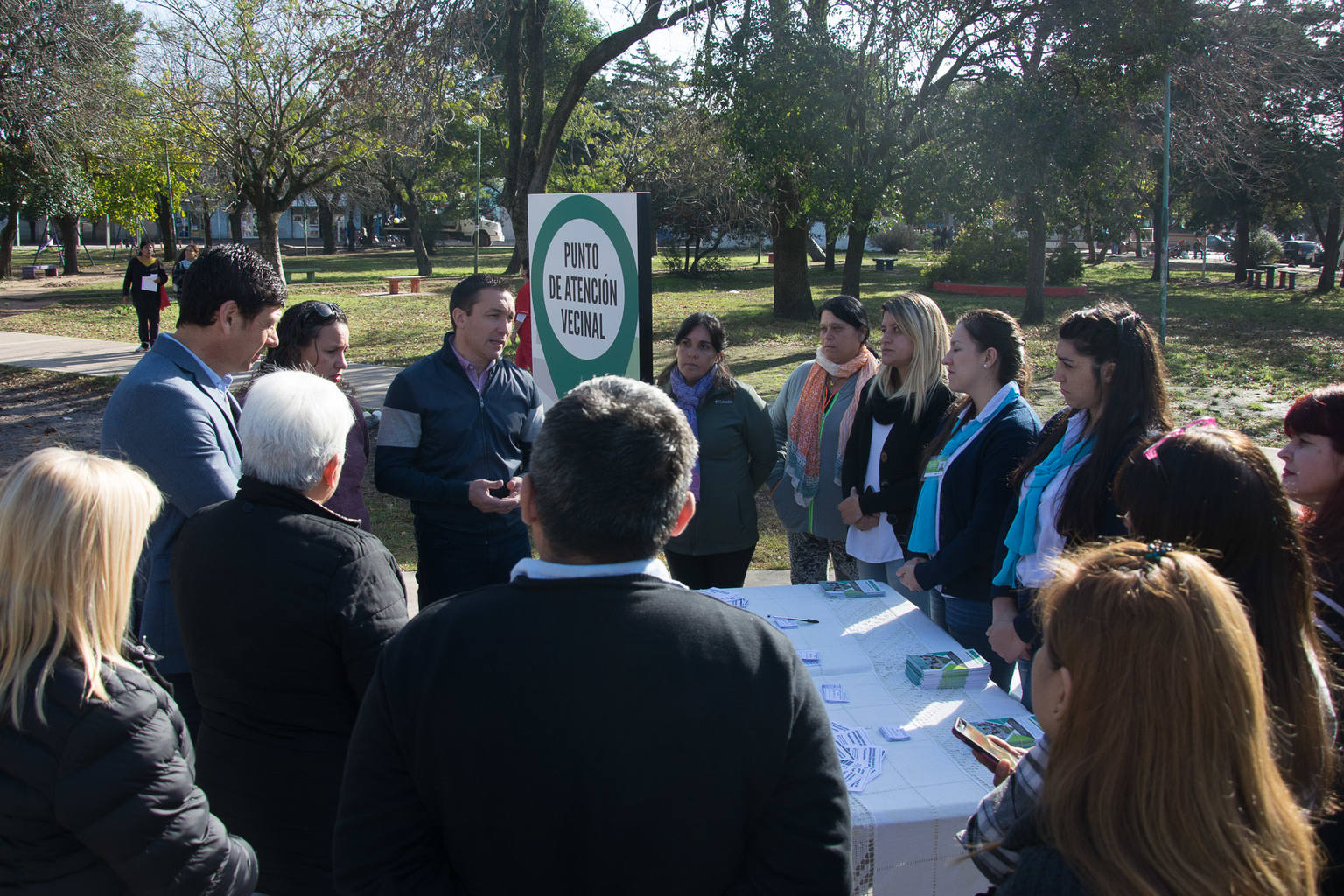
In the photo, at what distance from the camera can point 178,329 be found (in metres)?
2.88

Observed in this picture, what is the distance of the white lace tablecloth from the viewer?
2184mm

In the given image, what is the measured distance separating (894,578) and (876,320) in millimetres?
16002

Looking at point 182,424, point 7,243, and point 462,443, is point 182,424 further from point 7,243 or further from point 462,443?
point 7,243

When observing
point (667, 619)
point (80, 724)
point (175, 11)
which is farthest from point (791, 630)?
point (175, 11)

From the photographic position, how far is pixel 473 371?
3.77 m

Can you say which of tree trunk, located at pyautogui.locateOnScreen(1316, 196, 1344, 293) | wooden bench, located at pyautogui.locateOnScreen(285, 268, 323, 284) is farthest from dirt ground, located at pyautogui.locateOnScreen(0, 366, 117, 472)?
tree trunk, located at pyautogui.locateOnScreen(1316, 196, 1344, 293)

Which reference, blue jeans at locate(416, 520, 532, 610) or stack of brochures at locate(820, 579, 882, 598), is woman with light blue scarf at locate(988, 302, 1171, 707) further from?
blue jeans at locate(416, 520, 532, 610)

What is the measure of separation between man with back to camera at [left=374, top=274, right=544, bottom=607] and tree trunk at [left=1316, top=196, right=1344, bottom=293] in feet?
92.2

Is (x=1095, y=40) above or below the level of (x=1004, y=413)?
above

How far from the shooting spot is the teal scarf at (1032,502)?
10.00 ft

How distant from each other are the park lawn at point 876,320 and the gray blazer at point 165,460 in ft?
12.0

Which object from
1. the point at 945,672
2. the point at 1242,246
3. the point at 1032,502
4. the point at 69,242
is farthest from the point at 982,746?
the point at 69,242

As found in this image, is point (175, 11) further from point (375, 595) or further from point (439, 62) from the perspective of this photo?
point (375, 595)

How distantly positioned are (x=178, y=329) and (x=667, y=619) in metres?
2.21
